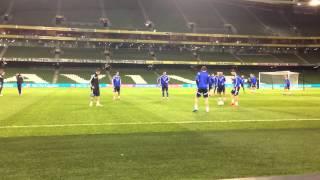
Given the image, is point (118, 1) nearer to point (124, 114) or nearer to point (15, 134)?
point (124, 114)

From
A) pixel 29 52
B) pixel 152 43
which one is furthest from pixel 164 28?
pixel 29 52

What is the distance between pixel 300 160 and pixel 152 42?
80871mm

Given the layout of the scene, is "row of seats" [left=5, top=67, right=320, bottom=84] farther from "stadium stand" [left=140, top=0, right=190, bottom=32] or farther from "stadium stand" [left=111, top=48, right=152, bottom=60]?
"stadium stand" [left=140, top=0, right=190, bottom=32]

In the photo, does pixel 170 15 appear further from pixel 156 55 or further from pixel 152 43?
pixel 156 55

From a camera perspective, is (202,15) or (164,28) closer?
(164,28)

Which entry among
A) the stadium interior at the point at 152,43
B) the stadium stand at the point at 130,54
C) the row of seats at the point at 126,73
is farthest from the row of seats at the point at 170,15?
the row of seats at the point at 126,73

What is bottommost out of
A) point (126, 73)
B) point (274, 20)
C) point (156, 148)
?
point (156, 148)

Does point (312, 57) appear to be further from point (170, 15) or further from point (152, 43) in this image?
point (152, 43)

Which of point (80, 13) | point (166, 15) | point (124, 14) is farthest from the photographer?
point (166, 15)

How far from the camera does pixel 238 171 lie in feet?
29.5

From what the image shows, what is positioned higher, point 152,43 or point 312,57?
point 152,43

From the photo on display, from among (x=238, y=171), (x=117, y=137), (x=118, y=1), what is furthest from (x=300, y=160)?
(x=118, y=1)

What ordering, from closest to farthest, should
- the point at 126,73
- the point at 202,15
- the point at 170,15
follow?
the point at 126,73 → the point at 170,15 → the point at 202,15

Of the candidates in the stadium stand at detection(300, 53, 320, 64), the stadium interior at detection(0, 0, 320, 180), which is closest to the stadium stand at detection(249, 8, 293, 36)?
the stadium interior at detection(0, 0, 320, 180)
